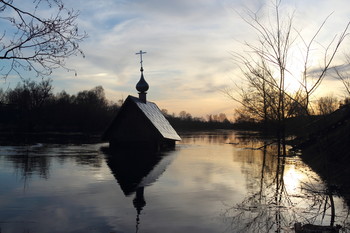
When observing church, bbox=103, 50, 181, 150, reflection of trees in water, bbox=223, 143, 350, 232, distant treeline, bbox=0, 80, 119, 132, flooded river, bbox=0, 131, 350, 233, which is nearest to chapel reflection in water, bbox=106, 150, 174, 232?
flooded river, bbox=0, 131, 350, 233

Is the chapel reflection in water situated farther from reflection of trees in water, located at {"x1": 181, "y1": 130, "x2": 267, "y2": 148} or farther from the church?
reflection of trees in water, located at {"x1": 181, "y1": 130, "x2": 267, "y2": 148}

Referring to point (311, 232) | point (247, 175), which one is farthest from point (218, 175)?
point (311, 232)

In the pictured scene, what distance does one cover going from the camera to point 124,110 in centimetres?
3212

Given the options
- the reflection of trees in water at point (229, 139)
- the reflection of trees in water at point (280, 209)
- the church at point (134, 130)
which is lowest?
the reflection of trees in water at point (280, 209)

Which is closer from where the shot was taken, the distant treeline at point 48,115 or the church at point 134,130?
the church at point 134,130

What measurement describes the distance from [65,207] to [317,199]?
275 inches

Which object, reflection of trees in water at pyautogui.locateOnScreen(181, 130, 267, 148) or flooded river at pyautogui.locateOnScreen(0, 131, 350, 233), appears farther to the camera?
reflection of trees in water at pyautogui.locateOnScreen(181, 130, 267, 148)

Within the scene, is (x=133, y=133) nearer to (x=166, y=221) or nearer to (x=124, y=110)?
(x=124, y=110)

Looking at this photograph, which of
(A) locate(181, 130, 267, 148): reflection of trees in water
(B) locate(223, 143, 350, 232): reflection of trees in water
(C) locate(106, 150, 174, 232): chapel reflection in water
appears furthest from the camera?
(A) locate(181, 130, 267, 148): reflection of trees in water

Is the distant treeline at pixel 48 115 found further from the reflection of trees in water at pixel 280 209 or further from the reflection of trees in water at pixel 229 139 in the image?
the reflection of trees in water at pixel 280 209

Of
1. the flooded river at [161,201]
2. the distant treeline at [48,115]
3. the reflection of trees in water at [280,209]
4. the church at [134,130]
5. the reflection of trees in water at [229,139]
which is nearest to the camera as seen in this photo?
the flooded river at [161,201]

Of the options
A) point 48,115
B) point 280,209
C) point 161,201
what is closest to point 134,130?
point 161,201

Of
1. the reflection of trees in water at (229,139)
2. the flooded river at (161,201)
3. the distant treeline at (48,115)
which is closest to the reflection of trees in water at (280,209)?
the flooded river at (161,201)

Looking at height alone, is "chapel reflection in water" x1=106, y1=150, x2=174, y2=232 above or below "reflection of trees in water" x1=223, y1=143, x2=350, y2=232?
above
